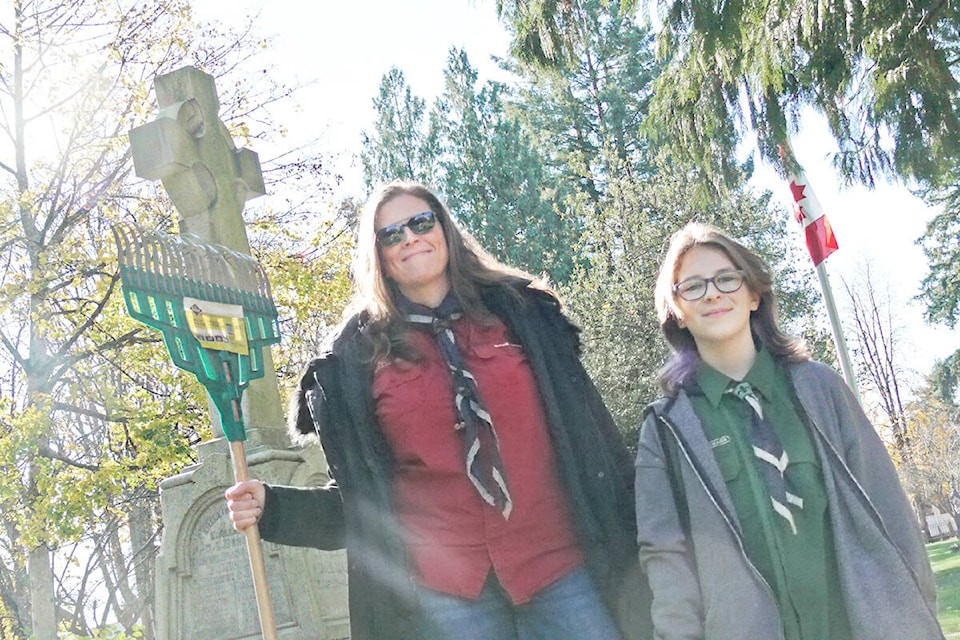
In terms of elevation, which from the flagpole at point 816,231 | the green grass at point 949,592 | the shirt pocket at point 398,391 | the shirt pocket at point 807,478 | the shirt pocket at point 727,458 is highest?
the flagpole at point 816,231

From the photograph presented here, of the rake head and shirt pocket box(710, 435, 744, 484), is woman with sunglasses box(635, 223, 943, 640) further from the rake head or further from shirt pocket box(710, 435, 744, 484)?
the rake head

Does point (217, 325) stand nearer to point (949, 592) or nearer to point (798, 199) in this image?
point (798, 199)

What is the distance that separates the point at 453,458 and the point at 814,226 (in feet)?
18.6

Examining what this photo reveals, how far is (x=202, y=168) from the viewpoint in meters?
5.85


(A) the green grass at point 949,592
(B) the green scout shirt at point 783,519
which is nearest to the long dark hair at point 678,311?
(B) the green scout shirt at point 783,519

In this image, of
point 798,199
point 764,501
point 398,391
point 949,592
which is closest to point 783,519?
point 764,501

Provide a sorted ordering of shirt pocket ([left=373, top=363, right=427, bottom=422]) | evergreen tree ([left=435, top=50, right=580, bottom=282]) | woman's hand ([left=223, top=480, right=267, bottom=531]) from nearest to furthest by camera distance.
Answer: shirt pocket ([left=373, top=363, right=427, bottom=422]), woman's hand ([left=223, top=480, right=267, bottom=531]), evergreen tree ([left=435, top=50, right=580, bottom=282])

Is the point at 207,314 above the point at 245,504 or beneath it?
above

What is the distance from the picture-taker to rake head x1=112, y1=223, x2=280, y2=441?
3.13 metres

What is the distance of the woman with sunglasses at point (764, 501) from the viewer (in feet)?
8.16

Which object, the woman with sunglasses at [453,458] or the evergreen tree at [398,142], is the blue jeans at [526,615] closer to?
the woman with sunglasses at [453,458]

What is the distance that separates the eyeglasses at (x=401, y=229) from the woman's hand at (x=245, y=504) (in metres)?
0.79

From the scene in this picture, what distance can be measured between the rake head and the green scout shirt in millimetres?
1399

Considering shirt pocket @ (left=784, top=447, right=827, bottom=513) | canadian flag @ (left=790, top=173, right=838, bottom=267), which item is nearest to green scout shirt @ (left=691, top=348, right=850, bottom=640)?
shirt pocket @ (left=784, top=447, right=827, bottom=513)
